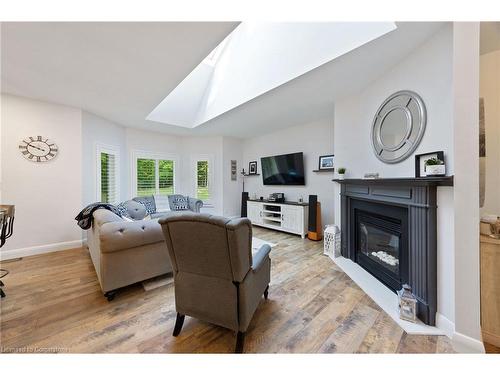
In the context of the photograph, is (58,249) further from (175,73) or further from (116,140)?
(175,73)

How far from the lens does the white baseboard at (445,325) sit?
1512 millimetres

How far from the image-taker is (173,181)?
5.72 metres

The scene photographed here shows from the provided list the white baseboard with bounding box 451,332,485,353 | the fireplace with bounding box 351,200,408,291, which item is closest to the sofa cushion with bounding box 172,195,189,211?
the fireplace with bounding box 351,200,408,291

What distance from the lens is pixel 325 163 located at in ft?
13.6

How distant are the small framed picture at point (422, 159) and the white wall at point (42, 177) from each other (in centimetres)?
501

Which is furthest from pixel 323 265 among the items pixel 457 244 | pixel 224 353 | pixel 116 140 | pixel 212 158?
pixel 116 140

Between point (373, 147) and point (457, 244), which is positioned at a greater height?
point (373, 147)

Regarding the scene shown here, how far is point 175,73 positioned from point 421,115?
8.88 feet

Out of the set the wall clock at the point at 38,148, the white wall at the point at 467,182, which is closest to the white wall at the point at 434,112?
the white wall at the point at 467,182

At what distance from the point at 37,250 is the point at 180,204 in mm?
2560

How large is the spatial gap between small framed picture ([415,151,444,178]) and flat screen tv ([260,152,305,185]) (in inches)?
106

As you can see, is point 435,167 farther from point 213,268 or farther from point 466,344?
point 213,268
